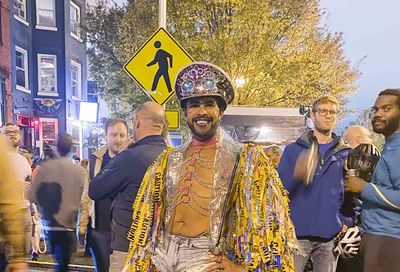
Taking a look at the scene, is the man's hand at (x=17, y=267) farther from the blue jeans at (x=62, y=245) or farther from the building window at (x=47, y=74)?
the building window at (x=47, y=74)

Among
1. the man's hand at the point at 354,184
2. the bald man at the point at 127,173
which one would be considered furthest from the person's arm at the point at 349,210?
the bald man at the point at 127,173

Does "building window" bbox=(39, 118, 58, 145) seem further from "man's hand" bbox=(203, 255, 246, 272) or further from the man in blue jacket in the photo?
"man's hand" bbox=(203, 255, 246, 272)

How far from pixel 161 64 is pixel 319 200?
9.81 ft

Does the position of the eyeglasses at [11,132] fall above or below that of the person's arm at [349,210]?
above

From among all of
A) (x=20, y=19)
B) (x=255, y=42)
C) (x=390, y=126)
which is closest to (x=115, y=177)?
(x=390, y=126)

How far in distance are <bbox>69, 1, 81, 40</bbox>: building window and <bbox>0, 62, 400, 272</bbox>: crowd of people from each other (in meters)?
19.1

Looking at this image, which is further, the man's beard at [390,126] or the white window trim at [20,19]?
the white window trim at [20,19]

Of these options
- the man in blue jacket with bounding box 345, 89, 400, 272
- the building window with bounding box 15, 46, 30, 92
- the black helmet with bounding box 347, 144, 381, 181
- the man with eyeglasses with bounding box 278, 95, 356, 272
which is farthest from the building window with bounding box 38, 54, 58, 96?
the man in blue jacket with bounding box 345, 89, 400, 272

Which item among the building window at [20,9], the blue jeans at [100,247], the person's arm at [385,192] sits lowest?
the blue jeans at [100,247]

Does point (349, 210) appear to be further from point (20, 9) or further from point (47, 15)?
point (47, 15)

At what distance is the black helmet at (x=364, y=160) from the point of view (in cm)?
351

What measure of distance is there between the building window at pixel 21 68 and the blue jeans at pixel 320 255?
1784cm

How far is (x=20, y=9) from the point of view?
65.0ft

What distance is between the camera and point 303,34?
19.2 m
